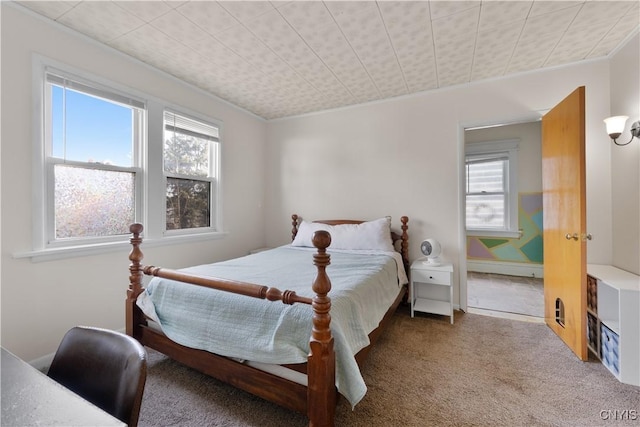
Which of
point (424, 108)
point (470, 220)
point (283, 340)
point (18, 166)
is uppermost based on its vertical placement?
point (424, 108)

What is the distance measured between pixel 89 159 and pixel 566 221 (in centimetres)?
399

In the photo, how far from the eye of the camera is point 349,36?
2115 mm

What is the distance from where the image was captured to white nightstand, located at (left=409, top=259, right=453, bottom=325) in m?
2.66

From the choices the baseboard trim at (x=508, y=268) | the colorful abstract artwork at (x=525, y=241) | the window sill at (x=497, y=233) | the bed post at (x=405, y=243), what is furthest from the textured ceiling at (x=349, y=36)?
the baseboard trim at (x=508, y=268)

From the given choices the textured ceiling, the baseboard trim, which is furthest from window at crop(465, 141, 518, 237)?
the textured ceiling

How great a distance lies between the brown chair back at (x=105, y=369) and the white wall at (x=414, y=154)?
292 cm

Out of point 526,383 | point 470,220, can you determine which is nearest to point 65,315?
point 526,383

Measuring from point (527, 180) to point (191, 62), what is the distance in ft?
16.6

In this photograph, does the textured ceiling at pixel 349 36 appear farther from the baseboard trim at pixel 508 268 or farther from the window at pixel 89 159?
the baseboard trim at pixel 508 268

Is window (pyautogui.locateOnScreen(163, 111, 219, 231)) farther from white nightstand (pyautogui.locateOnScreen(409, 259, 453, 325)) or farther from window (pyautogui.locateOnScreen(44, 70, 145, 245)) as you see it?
white nightstand (pyautogui.locateOnScreen(409, 259, 453, 325))

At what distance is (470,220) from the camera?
4.81m

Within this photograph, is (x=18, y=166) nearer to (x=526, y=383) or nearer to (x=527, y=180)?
(x=526, y=383)

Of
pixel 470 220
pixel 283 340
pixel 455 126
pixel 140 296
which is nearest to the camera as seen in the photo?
pixel 283 340

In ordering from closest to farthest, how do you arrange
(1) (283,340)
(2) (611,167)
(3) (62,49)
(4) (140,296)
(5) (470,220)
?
(1) (283,340), (4) (140,296), (3) (62,49), (2) (611,167), (5) (470,220)
